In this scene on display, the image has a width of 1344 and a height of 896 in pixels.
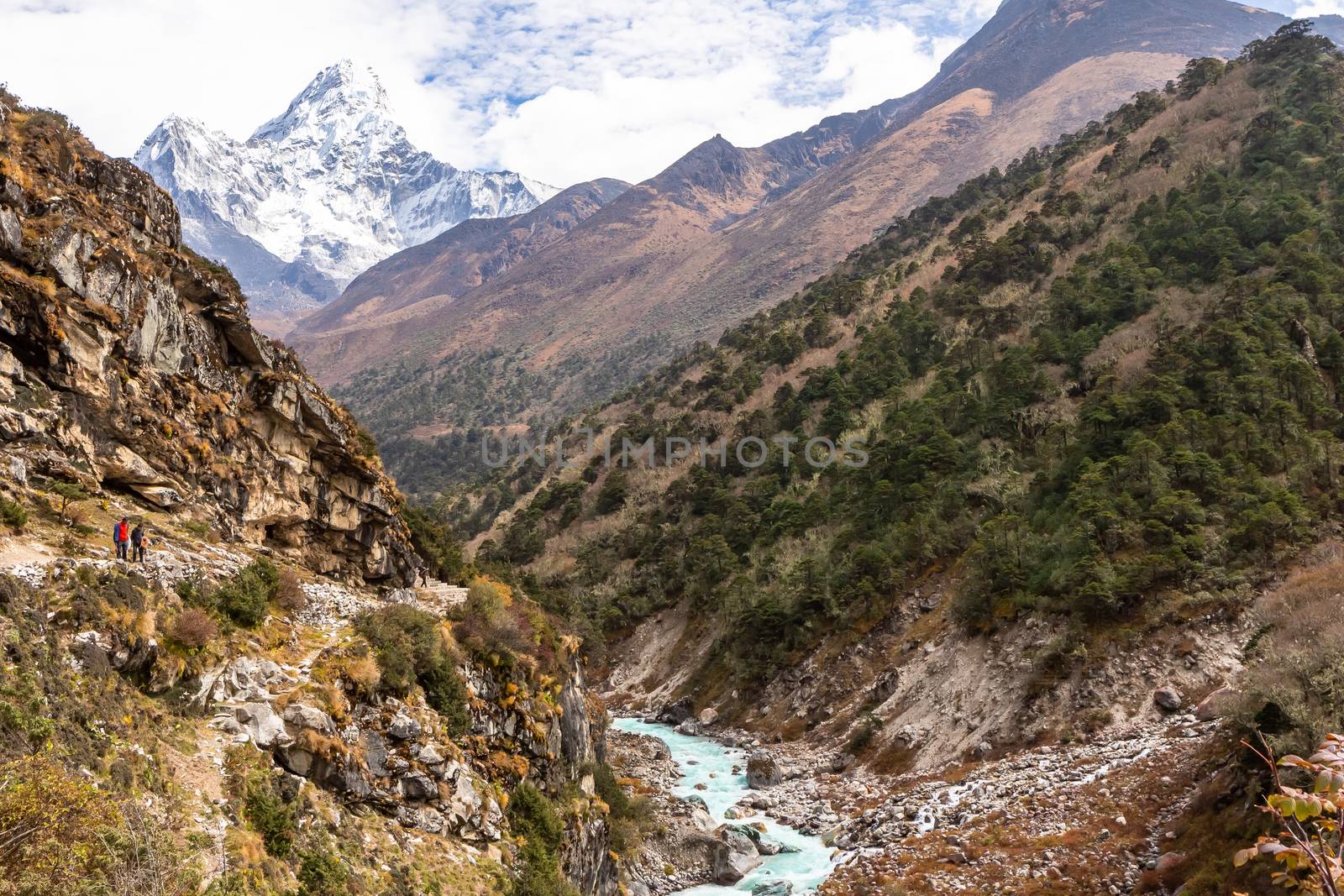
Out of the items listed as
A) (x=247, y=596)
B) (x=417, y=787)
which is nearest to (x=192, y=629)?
(x=247, y=596)

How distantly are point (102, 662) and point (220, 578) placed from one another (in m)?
4.43

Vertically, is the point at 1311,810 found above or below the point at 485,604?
above

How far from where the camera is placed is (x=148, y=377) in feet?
63.0

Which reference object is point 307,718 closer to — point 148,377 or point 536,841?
point 536,841

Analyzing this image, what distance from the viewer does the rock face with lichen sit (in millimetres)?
16672

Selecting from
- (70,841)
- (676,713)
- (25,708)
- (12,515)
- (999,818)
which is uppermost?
(12,515)

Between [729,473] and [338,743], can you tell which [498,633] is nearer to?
[338,743]

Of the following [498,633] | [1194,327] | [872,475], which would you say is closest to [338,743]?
[498,633]

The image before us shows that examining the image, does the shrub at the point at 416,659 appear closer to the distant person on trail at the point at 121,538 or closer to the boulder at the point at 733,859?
the distant person on trail at the point at 121,538

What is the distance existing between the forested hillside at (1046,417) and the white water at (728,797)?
5.77 metres

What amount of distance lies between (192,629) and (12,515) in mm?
3432

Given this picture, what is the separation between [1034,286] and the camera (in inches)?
2475

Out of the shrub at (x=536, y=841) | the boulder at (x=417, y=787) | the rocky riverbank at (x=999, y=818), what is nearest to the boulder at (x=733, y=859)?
the rocky riverbank at (x=999, y=818)

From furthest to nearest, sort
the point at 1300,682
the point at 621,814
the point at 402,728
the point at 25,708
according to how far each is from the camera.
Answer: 1. the point at 621,814
2. the point at 1300,682
3. the point at 402,728
4. the point at 25,708
